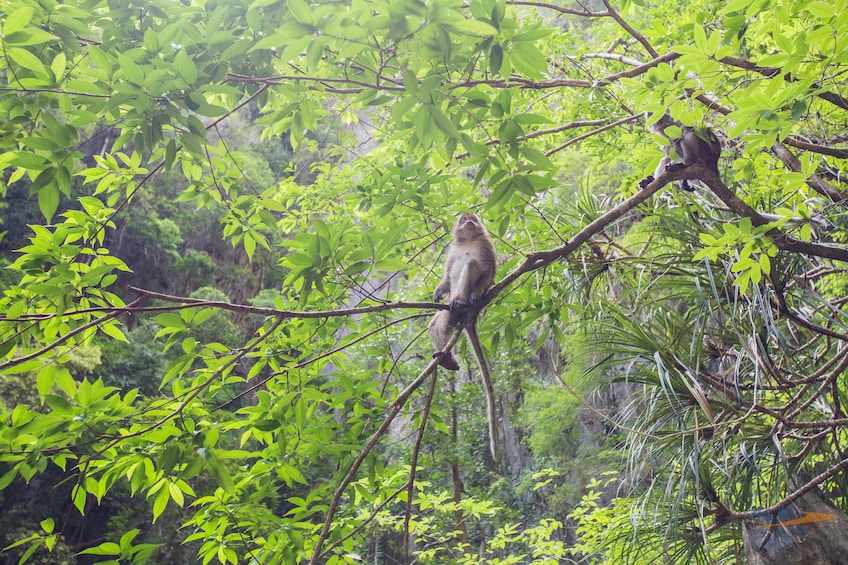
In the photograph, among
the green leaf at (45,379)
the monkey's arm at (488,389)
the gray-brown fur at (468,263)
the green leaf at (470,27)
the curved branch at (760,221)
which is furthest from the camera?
the gray-brown fur at (468,263)

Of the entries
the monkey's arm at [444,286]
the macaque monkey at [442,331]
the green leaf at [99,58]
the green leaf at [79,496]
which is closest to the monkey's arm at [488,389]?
the macaque monkey at [442,331]

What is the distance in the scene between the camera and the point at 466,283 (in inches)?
134

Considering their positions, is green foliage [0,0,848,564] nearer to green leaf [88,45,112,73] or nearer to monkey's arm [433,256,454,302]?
green leaf [88,45,112,73]

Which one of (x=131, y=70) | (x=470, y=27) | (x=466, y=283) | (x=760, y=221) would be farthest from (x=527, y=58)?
(x=466, y=283)

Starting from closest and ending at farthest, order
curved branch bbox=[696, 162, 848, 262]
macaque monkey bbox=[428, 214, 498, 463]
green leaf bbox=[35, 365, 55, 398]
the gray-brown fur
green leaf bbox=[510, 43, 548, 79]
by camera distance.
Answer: green leaf bbox=[510, 43, 548, 79] → green leaf bbox=[35, 365, 55, 398] → curved branch bbox=[696, 162, 848, 262] → macaque monkey bbox=[428, 214, 498, 463] → the gray-brown fur

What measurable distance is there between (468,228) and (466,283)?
0.56 metres

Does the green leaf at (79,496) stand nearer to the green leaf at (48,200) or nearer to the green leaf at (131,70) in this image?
the green leaf at (48,200)

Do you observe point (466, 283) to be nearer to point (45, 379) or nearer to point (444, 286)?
point (444, 286)

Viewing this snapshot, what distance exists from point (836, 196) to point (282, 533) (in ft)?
9.14

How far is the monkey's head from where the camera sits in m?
3.82

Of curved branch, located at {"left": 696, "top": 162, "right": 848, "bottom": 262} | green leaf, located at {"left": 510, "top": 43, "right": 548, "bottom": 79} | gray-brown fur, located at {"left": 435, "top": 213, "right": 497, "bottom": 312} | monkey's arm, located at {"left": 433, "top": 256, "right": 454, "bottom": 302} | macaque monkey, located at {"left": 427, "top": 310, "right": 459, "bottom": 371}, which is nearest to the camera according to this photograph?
green leaf, located at {"left": 510, "top": 43, "right": 548, "bottom": 79}

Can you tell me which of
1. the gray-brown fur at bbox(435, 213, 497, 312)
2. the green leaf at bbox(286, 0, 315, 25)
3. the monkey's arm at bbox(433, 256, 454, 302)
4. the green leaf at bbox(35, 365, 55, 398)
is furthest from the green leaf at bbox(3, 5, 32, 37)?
the monkey's arm at bbox(433, 256, 454, 302)

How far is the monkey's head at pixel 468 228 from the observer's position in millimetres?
3824

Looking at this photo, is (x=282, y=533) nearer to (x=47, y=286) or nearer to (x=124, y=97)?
(x=47, y=286)
